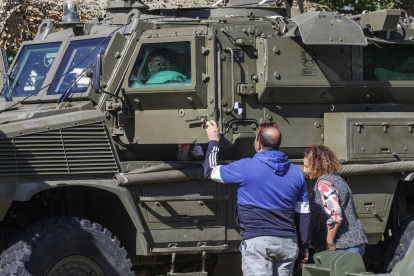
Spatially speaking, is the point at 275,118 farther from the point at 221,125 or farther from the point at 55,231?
the point at 55,231

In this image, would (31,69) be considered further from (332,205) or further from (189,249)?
(332,205)

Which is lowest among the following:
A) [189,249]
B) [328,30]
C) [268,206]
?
[189,249]

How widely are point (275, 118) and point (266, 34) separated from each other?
84 cm

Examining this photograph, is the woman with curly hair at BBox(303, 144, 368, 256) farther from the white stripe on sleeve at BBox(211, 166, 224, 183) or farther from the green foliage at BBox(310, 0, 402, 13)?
the green foliage at BBox(310, 0, 402, 13)

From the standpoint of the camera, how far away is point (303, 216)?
4430 mm

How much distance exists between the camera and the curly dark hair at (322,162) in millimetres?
4684

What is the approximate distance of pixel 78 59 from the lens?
5.83 metres

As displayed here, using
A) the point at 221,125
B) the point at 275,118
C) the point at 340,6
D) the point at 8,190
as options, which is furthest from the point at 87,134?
the point at 340,6

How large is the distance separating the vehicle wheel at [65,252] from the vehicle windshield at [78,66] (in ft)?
4.44

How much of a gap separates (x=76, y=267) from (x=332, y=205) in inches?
89.6

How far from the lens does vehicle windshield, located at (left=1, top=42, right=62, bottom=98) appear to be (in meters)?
6.04

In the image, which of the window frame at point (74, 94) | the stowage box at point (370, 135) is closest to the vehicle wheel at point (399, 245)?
the stowage box at point (370, 135)

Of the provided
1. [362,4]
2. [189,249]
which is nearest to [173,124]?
[189,249]

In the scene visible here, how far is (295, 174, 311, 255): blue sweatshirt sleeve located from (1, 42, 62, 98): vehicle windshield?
3.06m
